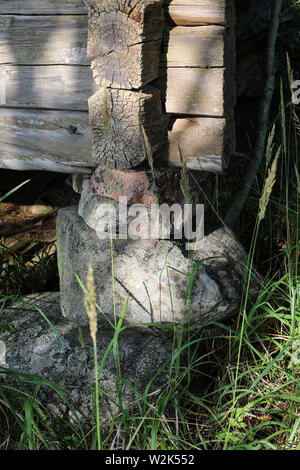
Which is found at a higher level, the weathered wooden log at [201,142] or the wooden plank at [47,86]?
the wooden plank at [47,86]

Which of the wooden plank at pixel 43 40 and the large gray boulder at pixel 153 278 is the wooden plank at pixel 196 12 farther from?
the large gray boulder at pixel 153 278

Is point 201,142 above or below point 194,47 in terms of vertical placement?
below

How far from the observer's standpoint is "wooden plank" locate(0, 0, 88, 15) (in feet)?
8.68

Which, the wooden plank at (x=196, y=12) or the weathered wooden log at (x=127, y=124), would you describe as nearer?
Answer: the wooden plank at (x=196, y=12)

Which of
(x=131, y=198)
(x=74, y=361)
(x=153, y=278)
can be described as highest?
(x=131, y=198)

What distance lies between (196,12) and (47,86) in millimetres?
897

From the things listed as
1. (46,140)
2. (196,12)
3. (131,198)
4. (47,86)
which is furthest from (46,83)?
(196,12)

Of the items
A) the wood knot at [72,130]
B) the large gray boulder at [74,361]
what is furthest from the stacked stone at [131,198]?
the wood knot at [72,130]

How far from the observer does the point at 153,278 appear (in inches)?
104

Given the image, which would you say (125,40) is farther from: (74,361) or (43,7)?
Answer: (74,361)

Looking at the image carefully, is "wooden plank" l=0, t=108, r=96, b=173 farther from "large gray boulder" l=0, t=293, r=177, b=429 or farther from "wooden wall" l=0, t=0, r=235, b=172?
"large gray boulder" l=0, t=293, r=177, b=429

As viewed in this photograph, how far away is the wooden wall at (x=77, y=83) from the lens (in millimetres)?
2426

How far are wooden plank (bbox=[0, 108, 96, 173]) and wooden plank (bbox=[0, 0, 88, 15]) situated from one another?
50 centimetres

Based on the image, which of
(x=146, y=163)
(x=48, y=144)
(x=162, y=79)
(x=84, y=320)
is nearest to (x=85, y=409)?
(x=84, y=320)
